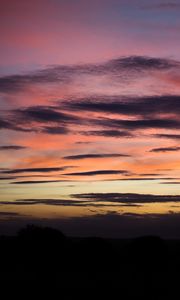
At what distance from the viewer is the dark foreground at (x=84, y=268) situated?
28.0 meters

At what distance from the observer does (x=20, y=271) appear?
1447 inches

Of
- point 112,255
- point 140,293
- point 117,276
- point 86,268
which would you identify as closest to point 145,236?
point 112,255

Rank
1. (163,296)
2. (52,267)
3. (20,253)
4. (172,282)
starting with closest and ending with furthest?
(163,296) → (172,282) → (52,267) → (20,253)

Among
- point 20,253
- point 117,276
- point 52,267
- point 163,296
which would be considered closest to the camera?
point 163,296

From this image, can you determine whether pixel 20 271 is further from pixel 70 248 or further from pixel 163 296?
pixel 163 296

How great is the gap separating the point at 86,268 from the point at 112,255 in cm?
580

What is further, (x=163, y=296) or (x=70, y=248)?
(x=70, y=248)

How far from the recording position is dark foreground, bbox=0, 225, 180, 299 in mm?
28000

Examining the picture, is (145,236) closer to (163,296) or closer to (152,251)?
(152,251)

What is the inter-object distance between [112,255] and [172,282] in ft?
46.4

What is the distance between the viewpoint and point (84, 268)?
4094cm

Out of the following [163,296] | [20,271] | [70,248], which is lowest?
[163,296]

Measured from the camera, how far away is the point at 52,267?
40719 mm

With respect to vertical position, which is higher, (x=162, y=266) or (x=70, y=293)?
(x=162, y=266)
